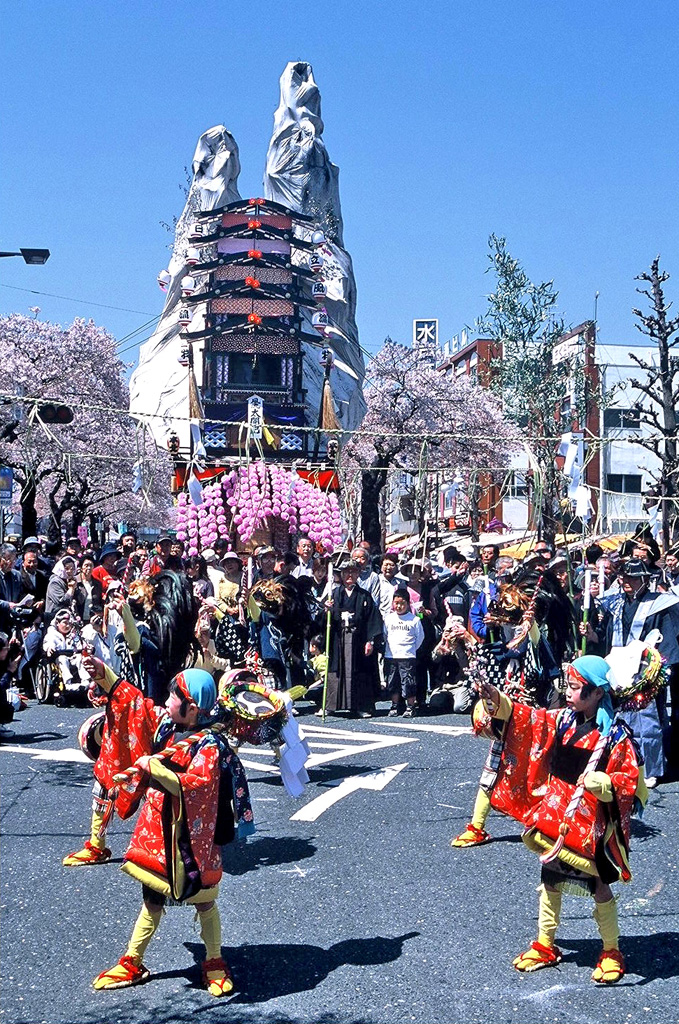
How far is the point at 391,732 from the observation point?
1205 centimetres

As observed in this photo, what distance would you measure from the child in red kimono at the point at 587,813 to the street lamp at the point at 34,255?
1040 centimetres

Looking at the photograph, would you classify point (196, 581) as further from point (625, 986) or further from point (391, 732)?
point (625, 986)

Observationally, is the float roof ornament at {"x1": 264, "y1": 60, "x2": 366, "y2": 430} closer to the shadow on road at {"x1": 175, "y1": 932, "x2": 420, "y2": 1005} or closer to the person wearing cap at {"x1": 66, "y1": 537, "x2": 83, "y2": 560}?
the person wearing cap at {"x1": 66, "y1": 537, "x2": 83, "y2": 560}

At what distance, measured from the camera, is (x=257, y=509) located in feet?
75.8

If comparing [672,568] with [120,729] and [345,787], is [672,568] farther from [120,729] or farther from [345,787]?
[120,729]

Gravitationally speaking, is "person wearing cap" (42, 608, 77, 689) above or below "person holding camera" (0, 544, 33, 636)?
below

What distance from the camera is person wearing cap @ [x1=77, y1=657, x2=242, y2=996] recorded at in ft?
16.3

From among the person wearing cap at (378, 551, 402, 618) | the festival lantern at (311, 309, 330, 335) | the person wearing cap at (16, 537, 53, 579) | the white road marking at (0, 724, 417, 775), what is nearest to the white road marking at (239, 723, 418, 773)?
the white road marking at (0, 724, 417, 775)

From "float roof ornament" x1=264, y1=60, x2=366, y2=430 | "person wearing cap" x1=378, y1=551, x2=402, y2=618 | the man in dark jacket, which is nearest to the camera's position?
the man in dark jacket

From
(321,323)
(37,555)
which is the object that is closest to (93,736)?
(37,555)

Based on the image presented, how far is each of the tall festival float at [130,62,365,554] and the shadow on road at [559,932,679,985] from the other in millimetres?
10698

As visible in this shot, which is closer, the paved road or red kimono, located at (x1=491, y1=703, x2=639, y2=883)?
the paved road

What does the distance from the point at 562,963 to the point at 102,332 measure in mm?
42618

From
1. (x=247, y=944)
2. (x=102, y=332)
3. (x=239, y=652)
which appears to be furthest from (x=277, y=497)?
(x=102, y=332)
